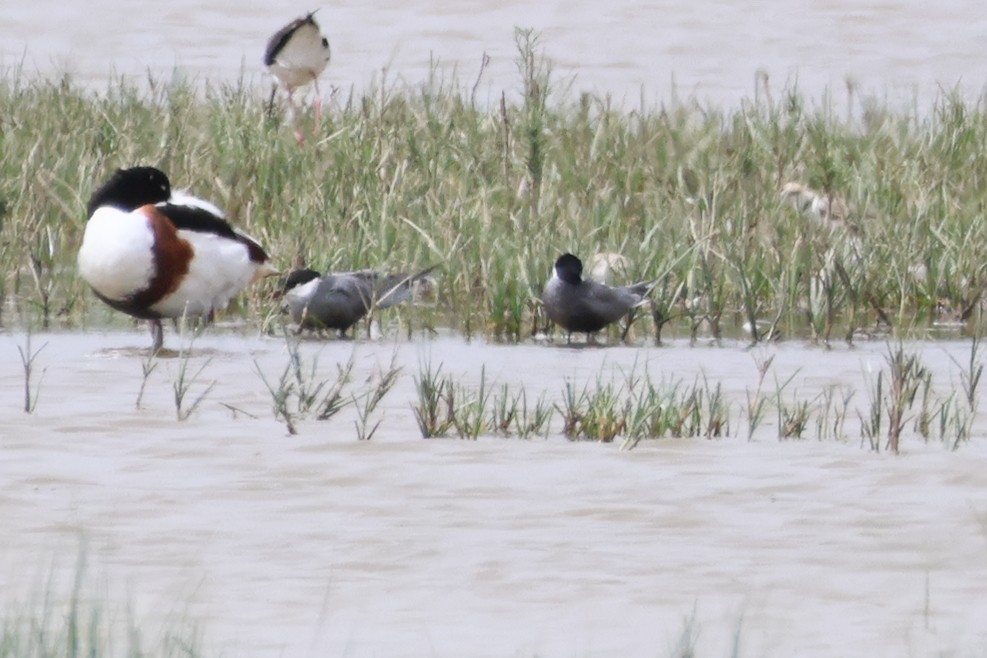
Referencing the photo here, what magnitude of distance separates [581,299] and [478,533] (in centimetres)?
303

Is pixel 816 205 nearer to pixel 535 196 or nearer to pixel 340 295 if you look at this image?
pixel 535 196

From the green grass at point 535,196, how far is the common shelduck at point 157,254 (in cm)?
40

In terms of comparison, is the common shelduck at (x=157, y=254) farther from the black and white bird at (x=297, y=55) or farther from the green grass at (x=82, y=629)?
the black and white bird at (x=297, y=55)

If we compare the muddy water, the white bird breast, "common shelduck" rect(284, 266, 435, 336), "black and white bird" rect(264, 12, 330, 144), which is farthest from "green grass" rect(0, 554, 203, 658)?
"black and white bird" rect(264, 12, 330, 144)

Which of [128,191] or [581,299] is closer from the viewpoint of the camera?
[581,299]

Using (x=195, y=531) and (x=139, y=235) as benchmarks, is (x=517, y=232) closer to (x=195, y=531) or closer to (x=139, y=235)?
(x=139, y=235)

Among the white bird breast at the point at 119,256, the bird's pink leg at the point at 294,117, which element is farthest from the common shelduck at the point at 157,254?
the bird's pink leg at the point at 294,117

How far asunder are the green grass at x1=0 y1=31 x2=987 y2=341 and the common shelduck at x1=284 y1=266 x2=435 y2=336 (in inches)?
10.6

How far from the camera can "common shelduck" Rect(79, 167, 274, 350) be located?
8.23 metres

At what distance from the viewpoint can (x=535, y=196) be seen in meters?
10.2

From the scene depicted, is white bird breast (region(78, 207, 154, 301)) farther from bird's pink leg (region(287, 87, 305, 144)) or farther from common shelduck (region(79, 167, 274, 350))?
bird's pink leg (region(287, 87, 305, 144))

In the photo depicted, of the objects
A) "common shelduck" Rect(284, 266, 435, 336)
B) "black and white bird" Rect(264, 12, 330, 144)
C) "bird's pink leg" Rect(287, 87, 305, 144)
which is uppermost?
"black and white bird" Rect(264, 12, 330, 144)

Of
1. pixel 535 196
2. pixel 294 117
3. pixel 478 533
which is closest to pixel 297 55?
pixel 294 117

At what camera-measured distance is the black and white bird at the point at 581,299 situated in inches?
321
